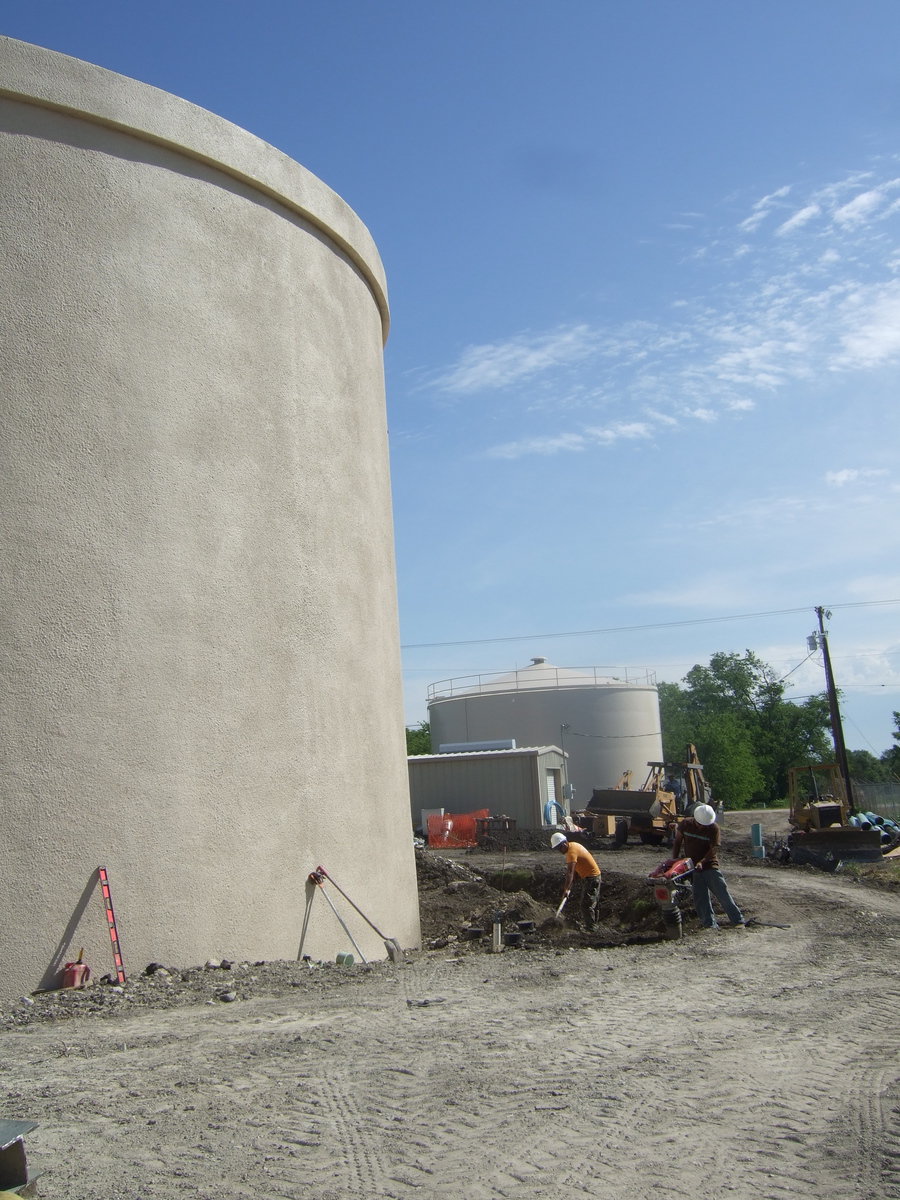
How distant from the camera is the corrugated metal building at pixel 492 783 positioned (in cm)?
3053

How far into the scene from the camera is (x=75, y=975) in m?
7.53

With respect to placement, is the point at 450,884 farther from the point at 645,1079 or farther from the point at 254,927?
the point at 645,1079

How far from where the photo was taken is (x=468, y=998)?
7.47m

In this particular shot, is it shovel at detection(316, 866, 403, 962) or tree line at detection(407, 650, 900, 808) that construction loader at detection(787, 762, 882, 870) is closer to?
shovel at detection(316, 866, 403, 962)

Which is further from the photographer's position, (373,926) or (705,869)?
(705,869)

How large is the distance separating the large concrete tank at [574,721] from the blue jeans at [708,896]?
26335 mm

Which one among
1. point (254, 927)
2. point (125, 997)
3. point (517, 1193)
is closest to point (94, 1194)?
point (517, 1193)

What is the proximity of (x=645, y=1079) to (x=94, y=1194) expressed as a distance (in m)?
2.91

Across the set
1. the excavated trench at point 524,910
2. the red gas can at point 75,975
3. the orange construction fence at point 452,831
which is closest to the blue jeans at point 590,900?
the excavated trench at point 524,910

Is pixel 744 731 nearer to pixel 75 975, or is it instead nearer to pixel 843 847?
pixel 843 847

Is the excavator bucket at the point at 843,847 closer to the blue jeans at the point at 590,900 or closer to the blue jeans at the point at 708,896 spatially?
the blue jeans at the point at 590,900

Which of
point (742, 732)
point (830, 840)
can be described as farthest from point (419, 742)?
point (830, 840)

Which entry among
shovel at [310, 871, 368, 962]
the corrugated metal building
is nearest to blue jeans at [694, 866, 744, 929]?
shovel at [310, 871, 368, 962]

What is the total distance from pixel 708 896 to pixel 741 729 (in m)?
59.4
